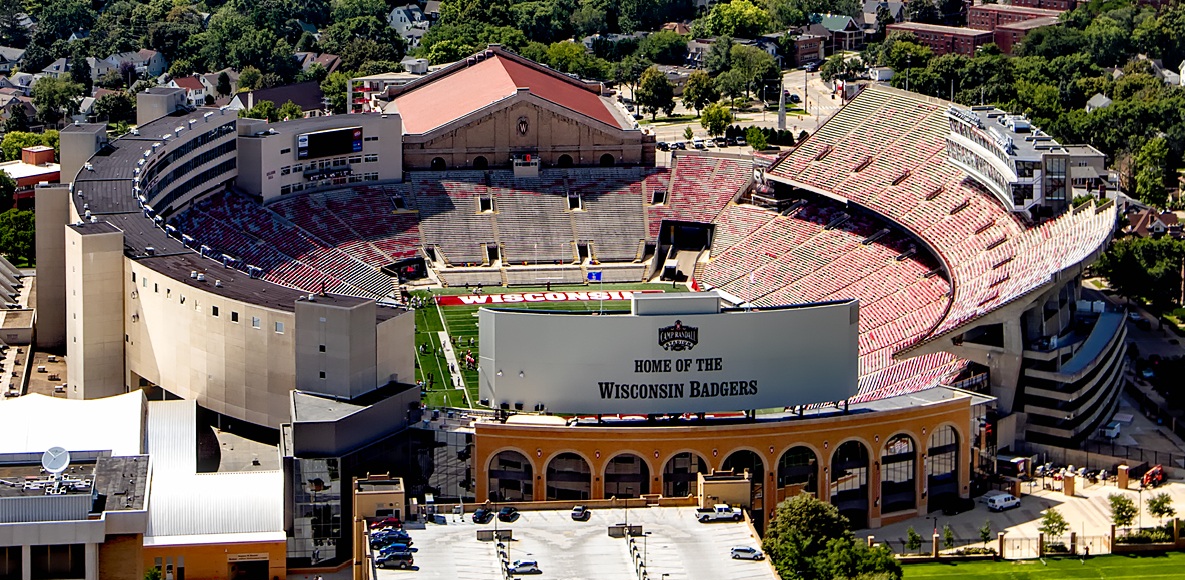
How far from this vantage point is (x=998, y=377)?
12725cm

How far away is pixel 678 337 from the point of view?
113 meters

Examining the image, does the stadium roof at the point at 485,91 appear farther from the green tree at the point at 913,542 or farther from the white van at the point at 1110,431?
the green tree at the point at 913,542

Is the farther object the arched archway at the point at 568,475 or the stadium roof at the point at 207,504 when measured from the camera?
the arched archway at the point at 568,475

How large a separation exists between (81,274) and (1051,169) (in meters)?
56.0

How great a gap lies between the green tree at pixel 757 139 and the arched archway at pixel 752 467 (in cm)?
8127

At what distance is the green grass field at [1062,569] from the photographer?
11044cm

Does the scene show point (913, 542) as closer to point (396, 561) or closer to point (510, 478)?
point (510, 478)

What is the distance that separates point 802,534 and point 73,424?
3284 cm

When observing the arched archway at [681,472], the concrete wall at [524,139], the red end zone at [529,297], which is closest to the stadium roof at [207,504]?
the arched archway at [681,472]

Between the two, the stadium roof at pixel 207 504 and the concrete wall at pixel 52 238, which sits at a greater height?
the concrete wall at pixel 52 238

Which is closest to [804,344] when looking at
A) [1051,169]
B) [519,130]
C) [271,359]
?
[271,359]

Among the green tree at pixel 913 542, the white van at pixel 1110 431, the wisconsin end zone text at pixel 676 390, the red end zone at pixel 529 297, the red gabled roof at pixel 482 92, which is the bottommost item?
the green tree at pixel 913 542

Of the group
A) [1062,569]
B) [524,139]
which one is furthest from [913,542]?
[524,139]

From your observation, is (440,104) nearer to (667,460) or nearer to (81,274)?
(81,274)
